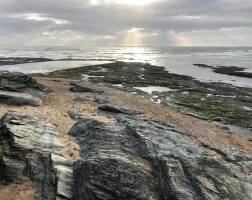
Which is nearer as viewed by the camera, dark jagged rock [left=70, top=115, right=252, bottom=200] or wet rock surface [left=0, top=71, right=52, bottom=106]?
dark jagged rock [left=70, top=115, right=252, bottom=200]

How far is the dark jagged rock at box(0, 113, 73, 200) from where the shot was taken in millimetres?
14977

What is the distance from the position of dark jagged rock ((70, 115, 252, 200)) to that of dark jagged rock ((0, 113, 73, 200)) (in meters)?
0.65

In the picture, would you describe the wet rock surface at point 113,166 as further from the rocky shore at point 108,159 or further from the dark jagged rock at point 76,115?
the dark jagged rock at point 76,115

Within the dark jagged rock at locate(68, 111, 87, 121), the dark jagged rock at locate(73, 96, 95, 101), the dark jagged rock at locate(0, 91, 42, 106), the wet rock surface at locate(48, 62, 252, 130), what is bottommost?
the wet rock surface at locate(48, 62, 252, 130)

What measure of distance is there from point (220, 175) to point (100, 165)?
195 inches

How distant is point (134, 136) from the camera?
1878 centimetres

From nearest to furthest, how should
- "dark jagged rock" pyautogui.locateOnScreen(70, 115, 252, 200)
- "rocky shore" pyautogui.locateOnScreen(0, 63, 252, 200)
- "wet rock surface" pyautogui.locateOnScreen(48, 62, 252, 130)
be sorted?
"dark jagged rock" pyautogui.locateOnScreen(70, 115, 252, 200)
"rocky shore" pyautogui.locateOnScreen(0, 63, 252, 200)
"wet rock surface" pyautogui.locateOnScreen(48, 62, 252, 130)

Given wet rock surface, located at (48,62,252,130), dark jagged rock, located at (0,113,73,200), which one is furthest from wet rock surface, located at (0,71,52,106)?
wet rock surface, located at (48,62,252,130)

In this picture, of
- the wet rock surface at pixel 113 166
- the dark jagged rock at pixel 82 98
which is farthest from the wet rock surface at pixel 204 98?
the wet rock surface at pixel 113 166

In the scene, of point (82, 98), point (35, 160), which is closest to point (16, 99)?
point (82, 98)

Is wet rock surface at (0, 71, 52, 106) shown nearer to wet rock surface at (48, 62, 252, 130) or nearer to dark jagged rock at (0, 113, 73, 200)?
dark jagged rock at (0, 113, 73, 200)

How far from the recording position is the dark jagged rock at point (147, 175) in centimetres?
1369

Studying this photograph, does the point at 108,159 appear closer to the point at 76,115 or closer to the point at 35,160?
the point at 35,160

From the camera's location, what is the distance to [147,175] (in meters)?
14.6
